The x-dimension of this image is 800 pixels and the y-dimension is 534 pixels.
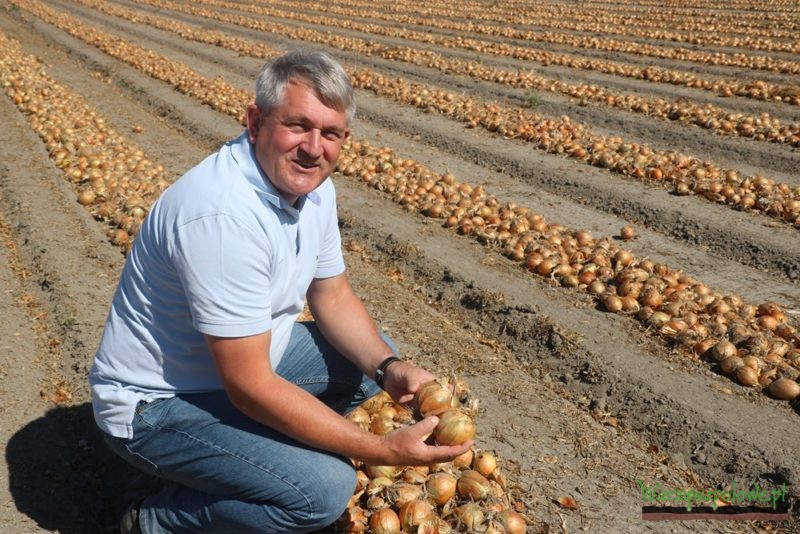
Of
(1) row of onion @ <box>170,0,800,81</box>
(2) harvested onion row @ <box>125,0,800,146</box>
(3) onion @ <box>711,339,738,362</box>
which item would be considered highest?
(1) row of onion @ <box>170,0,800,81</box>

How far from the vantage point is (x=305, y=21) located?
827 inches

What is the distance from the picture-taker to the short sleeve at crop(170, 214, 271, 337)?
1.96m

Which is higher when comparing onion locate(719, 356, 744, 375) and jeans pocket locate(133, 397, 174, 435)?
jeans pocket locate(133, 397, 174, 435)

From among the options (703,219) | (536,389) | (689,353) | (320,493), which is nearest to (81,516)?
(320,493)

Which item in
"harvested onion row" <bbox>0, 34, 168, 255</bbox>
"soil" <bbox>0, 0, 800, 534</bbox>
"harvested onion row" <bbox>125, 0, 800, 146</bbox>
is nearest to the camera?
"soil" <bbox>0, 0, 800, 534</bbox>

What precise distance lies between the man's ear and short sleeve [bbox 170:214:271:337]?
0.34m

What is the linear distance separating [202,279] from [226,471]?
63cm

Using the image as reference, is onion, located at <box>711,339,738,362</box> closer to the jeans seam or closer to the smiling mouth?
the jeans seam

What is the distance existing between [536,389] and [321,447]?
1.93 metres

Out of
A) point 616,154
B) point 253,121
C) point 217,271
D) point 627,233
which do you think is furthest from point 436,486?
point 616,154

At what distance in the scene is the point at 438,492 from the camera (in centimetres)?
256

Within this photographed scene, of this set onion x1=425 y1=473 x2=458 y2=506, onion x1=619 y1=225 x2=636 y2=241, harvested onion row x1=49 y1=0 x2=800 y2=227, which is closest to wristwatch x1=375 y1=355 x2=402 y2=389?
onion x1=425 y1=473 x2=458 y2=506

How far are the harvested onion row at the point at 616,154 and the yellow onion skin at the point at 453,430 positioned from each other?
4770 mm

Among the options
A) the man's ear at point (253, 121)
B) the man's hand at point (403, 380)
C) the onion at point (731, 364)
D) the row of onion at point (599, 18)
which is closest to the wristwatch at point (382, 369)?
the man's hand at point (403, 380)
